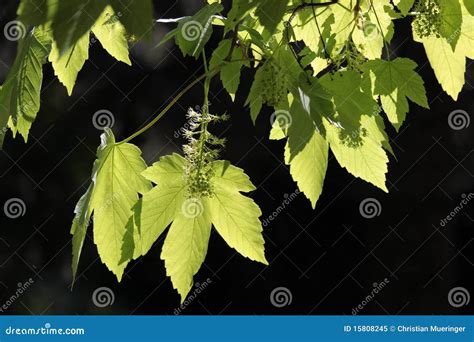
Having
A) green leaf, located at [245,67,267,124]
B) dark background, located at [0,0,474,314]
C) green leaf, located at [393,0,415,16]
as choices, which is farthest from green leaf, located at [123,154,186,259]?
dark background, located at [0,0,474,314]

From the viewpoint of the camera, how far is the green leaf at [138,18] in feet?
2.07

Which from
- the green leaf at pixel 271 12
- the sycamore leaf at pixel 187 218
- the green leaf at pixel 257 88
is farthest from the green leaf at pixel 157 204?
the green leaf at pixel 271 12

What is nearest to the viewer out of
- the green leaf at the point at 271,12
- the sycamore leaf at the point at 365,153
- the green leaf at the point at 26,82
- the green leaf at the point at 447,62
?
the green leaf at the point at 271,12

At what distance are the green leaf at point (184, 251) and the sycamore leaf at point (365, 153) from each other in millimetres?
204

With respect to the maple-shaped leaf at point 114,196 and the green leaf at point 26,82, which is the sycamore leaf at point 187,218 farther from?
the green leaf at point 26,82

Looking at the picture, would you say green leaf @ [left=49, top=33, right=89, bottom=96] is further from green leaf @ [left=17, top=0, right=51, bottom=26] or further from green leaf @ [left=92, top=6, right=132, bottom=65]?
green leaf @ [left=17, top=0, right=51, bottom=26]

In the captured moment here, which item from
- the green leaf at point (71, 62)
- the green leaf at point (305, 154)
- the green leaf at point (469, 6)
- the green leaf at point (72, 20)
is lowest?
the green leaf at point (305, 154)

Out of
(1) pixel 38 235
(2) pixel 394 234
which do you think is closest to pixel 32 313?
(1) pixel 38 235

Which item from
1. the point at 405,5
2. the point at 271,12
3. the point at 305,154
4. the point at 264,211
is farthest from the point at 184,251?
the point at 264,211

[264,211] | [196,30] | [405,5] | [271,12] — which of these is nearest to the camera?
[271,12]

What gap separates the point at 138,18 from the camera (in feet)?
2.08

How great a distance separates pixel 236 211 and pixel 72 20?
40cm

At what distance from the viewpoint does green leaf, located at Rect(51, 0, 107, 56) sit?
2.00 ft

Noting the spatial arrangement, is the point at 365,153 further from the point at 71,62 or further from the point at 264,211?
the point at 264,211
